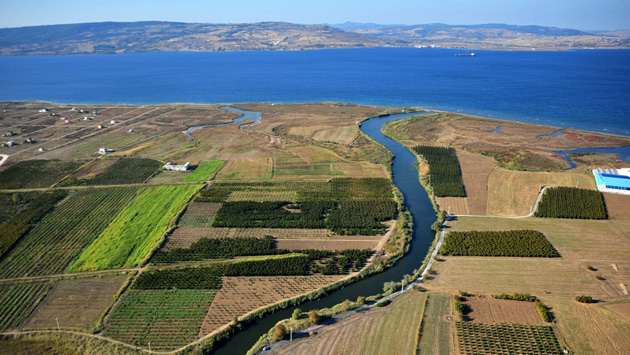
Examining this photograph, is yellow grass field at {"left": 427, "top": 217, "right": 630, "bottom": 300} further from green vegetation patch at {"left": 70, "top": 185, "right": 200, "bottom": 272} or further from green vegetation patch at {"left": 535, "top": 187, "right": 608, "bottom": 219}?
green vegetation patch at {"left": 70, "top": 185, "right": 200, "bottom": 272}

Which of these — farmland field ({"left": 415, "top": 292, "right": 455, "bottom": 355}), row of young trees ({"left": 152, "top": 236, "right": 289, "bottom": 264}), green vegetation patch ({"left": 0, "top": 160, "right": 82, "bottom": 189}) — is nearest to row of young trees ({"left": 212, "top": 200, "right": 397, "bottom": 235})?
row of young trees ({"left": 152, "top": 236, "right": 289, "bottom": 264})

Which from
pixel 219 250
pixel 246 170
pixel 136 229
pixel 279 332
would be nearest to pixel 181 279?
pixel 219 250

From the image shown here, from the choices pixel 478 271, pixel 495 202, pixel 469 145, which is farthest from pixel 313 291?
pixel 469 145

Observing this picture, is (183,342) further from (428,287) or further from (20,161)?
(20,161)

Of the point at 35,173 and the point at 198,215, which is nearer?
the point at 198,215

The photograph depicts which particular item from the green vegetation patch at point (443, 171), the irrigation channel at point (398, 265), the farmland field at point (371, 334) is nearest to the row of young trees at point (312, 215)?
the irrigation channel at point (398, 265)

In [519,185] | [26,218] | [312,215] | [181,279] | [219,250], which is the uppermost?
[519,185]

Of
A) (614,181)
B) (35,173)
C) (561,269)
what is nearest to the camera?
(561,269)

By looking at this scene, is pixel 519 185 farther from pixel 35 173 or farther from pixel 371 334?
pixel 35 173

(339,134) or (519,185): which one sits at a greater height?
(339,134)
